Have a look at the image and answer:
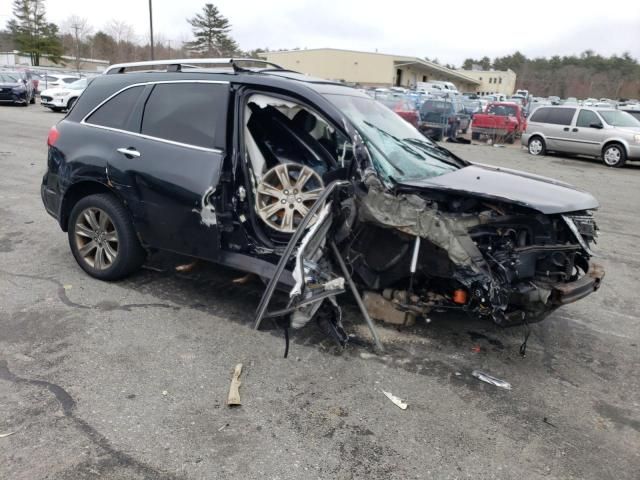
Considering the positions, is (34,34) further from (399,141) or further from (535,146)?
(399,141)

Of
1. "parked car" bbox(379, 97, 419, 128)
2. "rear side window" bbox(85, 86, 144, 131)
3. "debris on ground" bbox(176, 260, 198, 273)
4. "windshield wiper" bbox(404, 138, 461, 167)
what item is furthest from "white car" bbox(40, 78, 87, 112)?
"windshield wiper" bbox(404, 138, 461, 167)

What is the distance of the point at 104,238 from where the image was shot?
4641 millimetres

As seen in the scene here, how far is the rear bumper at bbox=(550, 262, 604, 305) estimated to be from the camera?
3457 mm

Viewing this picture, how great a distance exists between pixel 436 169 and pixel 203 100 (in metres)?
1.94

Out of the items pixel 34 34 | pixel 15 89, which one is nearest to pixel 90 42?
pixel 34 34

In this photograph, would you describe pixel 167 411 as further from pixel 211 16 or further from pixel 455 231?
pixel 211 16

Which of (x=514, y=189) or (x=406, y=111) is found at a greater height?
(x=406, y=111)

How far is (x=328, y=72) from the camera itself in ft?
226

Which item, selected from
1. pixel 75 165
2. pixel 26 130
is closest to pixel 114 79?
pixel 75 165

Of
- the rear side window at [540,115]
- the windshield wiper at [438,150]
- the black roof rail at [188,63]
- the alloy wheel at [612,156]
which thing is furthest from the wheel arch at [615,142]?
the black roof rail at [188,63]

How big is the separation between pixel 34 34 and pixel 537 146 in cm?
6316

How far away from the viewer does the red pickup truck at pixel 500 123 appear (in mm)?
20781

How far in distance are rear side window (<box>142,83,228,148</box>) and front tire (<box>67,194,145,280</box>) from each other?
2.46 feet

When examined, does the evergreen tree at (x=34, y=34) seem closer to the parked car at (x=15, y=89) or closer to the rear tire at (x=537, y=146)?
the parked car at (x=15, y=89)
